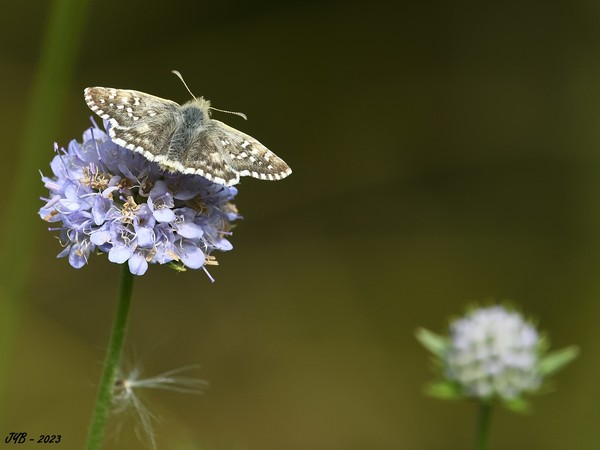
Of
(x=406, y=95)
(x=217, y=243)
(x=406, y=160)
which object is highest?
(x=406, y=95)


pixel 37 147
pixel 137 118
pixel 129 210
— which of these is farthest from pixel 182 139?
pixel 37 147

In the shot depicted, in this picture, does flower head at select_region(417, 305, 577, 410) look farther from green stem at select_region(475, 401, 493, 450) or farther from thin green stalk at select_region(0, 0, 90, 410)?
thin green stalk at select_region(0, 0, 90, 410)

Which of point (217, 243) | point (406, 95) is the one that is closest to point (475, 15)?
point (406, 95)

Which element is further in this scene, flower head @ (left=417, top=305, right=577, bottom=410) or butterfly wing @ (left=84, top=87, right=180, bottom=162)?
flower head @ (left=417, top=305, right=577, bottom=410)

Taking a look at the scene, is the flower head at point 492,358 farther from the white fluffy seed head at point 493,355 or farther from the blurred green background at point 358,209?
the blurred green background at point 358,209

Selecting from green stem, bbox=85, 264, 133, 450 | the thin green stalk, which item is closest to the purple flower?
green stem, bbox=85, 264, 133, 450

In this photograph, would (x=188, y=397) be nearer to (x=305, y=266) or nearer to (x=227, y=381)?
(x=227, y=381)

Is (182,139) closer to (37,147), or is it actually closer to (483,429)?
(37,147)
